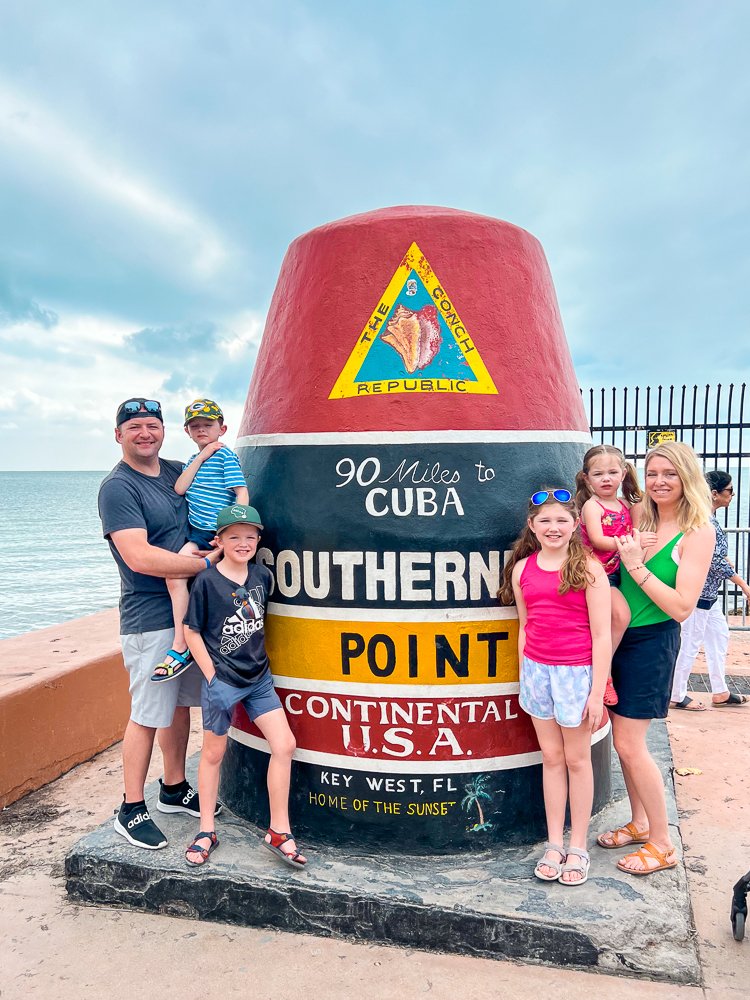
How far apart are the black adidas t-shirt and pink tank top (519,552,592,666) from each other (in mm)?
1319

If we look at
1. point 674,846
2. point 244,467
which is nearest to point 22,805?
point 244,467

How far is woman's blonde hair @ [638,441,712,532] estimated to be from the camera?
3324 millimetres

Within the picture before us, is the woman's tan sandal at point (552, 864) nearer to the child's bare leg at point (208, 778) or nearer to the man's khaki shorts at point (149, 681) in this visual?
the child's bare leg at point (208, 778)

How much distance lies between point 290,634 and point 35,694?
7.67 ft

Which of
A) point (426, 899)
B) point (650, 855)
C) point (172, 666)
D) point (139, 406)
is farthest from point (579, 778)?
point (139, 406)

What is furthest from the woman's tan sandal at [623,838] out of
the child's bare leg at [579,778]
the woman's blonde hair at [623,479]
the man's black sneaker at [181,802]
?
the man's black sneaker at [181,802]

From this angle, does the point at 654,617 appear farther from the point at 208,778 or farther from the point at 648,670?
the point at 208,778

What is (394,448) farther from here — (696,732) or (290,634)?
(696,732)

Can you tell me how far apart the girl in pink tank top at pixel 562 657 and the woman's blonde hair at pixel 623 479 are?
27cm

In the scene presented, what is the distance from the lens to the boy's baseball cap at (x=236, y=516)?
3.55 metres

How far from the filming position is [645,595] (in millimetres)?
3432

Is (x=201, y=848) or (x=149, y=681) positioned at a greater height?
(x=149, y=681)

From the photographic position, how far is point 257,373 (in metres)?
4.34

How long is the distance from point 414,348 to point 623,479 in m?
1.17
